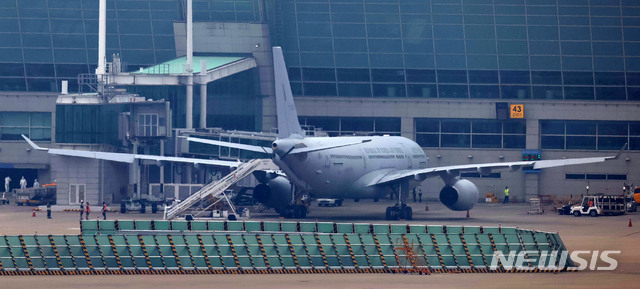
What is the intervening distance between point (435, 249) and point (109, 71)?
46.7 metres

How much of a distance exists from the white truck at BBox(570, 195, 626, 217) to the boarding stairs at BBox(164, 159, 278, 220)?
23.3 metres

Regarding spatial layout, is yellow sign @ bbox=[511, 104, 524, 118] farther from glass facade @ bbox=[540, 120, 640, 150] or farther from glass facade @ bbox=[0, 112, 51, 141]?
glass facade @ bbox=[0, 112, 51, 141]

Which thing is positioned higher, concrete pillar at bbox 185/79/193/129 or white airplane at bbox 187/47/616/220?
concrete pillar at bbox 185/79/193/129

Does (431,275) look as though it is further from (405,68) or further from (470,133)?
(405,68)

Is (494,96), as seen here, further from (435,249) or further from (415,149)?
(435,249)

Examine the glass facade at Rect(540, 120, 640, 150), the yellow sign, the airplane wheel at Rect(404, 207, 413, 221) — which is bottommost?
the airplane wheel at Rect(404, 207, 413, 221)

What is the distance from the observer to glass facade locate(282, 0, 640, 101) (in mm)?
105438

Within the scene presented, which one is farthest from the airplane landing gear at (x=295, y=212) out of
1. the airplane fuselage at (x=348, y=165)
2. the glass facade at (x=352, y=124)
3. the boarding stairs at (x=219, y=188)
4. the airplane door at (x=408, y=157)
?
the glass facade at (x=352, y=124)

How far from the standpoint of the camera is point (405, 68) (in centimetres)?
10806

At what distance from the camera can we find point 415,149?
294ft

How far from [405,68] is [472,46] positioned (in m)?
6.54

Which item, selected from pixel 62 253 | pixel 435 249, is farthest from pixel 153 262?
pixel 435 249

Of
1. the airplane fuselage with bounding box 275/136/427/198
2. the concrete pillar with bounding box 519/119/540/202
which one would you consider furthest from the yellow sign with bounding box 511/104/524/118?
the airplane fuselage with bounding box 275/136/427/198

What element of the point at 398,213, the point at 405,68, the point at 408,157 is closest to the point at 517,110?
the point at 405,68
